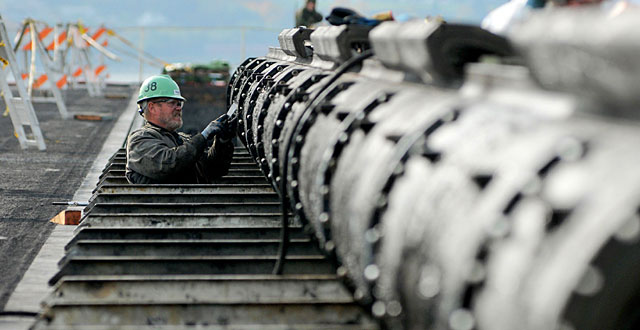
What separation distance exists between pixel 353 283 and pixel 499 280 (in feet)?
8.18

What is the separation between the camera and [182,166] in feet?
31.3

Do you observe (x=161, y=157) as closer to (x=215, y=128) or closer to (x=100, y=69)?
(x=215, y=128)

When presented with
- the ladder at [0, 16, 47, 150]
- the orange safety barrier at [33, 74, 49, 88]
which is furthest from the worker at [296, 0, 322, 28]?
the ladder at [0, 16, 47, 150]

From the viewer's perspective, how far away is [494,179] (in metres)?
2.96

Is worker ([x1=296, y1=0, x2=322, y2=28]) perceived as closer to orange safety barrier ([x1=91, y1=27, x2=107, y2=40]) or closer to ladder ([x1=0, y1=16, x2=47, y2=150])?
ladder ([x1=0, y1=16, x2=47, y2=150])

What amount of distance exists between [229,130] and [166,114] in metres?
0.69

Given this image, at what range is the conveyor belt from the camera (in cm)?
489

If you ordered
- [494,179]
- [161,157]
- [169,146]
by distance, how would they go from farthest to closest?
[169,146]
[161,157]
[494,179]

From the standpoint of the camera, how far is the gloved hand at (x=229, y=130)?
10.4 m

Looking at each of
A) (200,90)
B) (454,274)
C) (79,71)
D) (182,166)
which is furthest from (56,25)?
(454,274)

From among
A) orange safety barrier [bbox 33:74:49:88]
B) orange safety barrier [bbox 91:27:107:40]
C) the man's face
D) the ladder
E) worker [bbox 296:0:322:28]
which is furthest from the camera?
orange safety barrier [bbox 91:27:107:40]

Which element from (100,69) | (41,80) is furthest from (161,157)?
(100,69)

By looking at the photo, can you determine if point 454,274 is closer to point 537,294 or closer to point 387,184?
point 537,294

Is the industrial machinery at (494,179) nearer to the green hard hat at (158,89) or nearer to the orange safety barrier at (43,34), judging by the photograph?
the green hard hat at (158,89)
